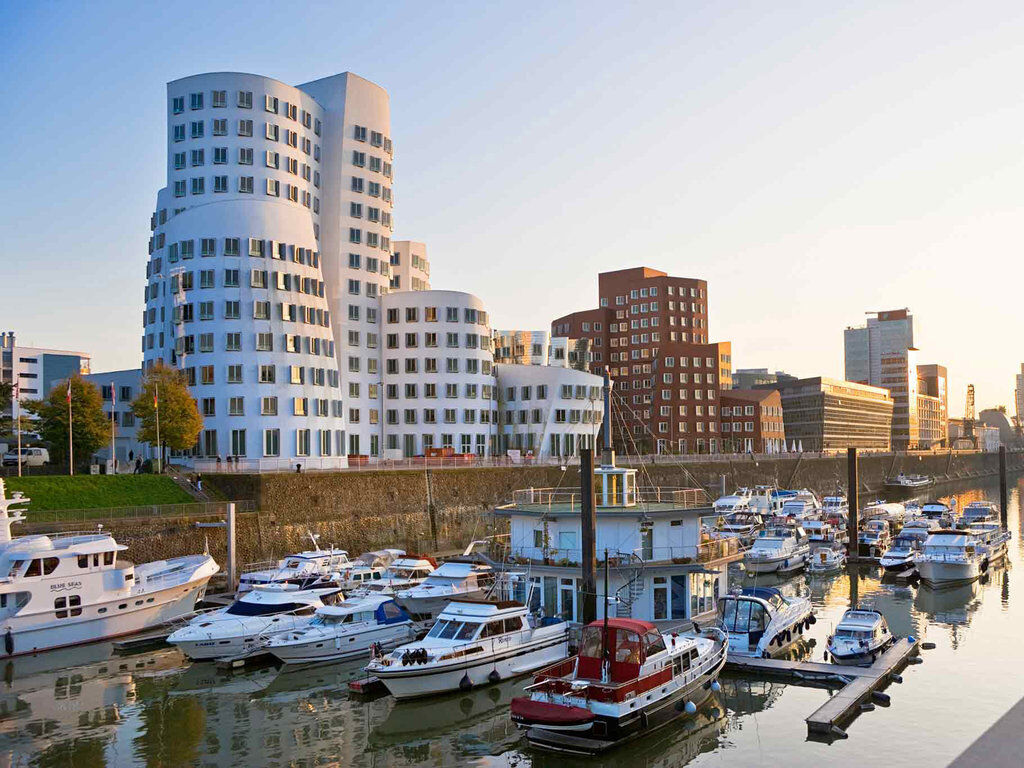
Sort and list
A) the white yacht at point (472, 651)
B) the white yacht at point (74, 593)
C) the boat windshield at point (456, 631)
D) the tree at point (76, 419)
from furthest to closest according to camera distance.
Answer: the tree at point (76, 419), the white yacht at point (74, 593), the boat windshield at point (456, 631), the white yacht at point (472, 651)

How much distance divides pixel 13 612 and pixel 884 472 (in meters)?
163

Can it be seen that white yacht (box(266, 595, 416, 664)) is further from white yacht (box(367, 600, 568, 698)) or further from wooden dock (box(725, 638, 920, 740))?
wooden dock (box(725, 638, 920, 740))

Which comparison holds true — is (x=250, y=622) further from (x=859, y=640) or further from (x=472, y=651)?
(x=859, y=640)

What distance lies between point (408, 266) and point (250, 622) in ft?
275

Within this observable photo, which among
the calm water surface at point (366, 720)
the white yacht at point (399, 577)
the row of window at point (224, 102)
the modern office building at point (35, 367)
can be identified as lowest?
the calm water surface at point (366, 720)

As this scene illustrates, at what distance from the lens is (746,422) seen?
159 m

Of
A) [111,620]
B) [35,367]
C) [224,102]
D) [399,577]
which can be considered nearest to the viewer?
[111,620]

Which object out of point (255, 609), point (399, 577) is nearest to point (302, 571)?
point (399, 577)

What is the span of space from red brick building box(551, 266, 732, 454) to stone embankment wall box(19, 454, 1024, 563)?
61.3 m

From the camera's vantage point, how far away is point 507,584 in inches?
1598

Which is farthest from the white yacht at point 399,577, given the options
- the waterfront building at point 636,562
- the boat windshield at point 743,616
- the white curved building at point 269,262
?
the white curved building at point 269,262

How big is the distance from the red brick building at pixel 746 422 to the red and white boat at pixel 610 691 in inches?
5042

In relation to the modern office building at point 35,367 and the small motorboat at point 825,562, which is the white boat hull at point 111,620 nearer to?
the small motorboat at point 825,562

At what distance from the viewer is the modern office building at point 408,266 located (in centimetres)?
11894
